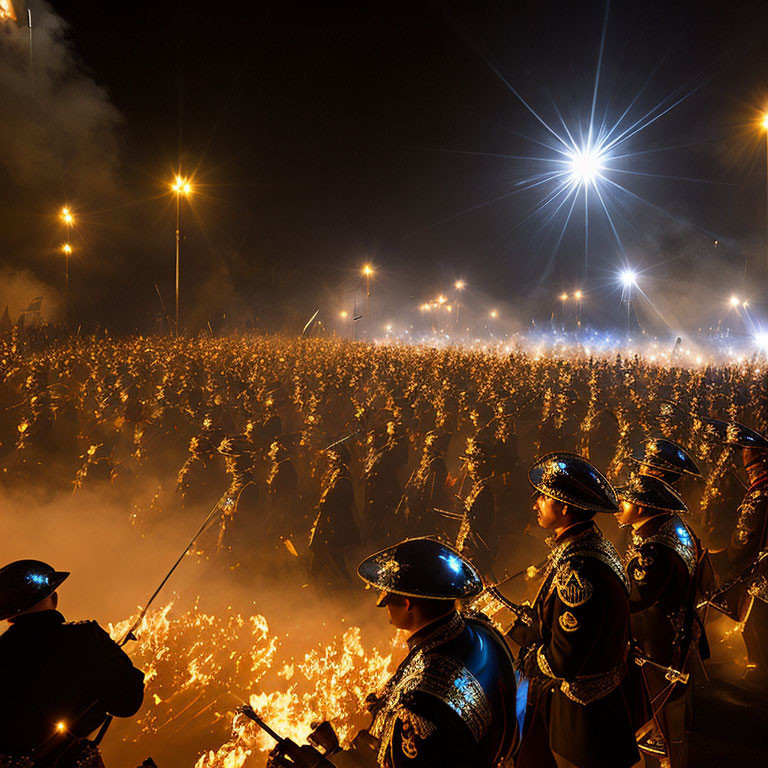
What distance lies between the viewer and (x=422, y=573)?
5.79 feet

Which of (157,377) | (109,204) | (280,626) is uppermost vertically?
(109,204)

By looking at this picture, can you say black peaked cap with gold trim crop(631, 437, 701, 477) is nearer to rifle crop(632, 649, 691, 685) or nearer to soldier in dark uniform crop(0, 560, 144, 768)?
rifle crop(632, 649, 691, 685)

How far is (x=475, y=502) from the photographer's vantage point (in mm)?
6008

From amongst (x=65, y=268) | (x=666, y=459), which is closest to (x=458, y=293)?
(x=65, y=268)

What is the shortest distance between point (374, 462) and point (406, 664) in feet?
21.2

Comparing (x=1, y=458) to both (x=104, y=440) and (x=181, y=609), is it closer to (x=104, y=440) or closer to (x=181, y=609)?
(x=104, y=440)

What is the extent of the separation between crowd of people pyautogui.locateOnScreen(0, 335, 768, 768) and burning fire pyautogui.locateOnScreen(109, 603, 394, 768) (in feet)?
3.93

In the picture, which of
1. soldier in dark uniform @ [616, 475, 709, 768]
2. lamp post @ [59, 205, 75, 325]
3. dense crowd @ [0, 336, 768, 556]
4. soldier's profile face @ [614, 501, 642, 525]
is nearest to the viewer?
soldier in dark uniform @ [616, 475, 709, 768]

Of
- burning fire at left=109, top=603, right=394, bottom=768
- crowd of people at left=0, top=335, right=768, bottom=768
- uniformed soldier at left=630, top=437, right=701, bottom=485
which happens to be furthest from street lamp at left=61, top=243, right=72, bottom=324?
uniformed soldier at left=630, top=437, right=701, bottom=485

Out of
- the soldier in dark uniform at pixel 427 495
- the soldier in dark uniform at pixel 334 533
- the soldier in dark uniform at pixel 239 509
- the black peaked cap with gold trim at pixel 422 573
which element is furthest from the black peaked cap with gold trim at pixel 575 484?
the soldier in dark uniform at pixel 239 509

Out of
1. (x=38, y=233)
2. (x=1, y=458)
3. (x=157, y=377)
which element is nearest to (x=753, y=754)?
(x=1, y=458)

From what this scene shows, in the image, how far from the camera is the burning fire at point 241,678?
4.46 metres

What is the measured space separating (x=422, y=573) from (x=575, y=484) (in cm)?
122

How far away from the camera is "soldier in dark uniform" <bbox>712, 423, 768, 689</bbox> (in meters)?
4.43
